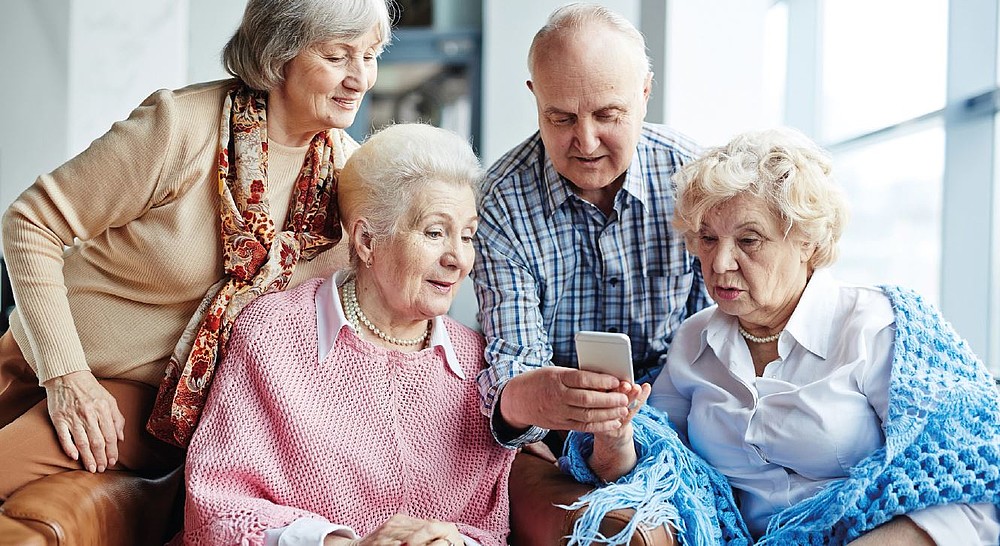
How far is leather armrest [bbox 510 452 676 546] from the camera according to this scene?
66.2 inches

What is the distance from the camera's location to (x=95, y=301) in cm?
208

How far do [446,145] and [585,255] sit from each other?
0.49 m

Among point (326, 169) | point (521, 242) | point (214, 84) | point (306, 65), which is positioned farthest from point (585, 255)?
point (214, 84)

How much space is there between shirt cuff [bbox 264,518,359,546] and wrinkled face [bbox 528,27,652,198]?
96 cm

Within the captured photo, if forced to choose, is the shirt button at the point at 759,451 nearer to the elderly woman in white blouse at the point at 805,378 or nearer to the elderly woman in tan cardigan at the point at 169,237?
the elderly woman in white blouse at the point at 805,378

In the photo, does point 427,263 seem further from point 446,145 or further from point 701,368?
point 701,368

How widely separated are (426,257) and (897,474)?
980 mm

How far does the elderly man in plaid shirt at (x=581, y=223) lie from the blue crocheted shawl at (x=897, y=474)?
324 mm

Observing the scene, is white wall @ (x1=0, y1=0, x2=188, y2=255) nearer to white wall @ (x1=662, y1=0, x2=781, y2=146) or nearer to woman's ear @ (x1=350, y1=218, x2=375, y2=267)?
white wall @ (x1=662, y1=0, x2=781, y2=146)

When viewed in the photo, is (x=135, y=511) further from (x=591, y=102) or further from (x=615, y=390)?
(x=591, y=102)

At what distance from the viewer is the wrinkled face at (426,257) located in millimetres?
1913

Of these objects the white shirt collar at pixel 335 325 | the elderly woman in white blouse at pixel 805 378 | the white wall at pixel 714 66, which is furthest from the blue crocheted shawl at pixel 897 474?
the white wall at pixel 714 66

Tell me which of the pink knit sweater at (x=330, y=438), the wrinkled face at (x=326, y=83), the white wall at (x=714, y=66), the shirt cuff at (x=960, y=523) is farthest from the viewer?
the white wall at (x=714, y=66)

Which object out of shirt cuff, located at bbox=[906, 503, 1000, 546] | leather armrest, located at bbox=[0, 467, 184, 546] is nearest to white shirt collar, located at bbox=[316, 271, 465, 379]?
leather armrest, located at bbox=[0, 467, 184, 546]
